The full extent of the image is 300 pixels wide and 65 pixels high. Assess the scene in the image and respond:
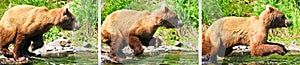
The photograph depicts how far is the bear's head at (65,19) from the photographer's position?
253 cm

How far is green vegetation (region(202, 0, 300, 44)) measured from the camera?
Answer: 2.45m

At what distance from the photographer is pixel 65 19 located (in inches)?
99.7

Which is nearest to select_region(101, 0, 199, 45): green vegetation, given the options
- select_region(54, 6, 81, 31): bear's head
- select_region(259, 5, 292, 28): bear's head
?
select_region(54, 6, 81, 31): bear's head

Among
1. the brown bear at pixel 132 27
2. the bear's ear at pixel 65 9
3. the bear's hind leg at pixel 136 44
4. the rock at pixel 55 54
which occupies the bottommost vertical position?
the rock at pixel 55 54

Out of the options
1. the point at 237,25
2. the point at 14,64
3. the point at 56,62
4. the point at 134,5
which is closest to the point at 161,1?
the point at 134,5

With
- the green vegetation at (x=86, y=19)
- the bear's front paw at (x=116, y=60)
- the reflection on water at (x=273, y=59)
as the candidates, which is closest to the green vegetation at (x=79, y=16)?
the green vegetation at (x=86, y=19)

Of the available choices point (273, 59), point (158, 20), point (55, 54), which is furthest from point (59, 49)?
point (273, 59)

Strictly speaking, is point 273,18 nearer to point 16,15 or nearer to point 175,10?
point 175,10

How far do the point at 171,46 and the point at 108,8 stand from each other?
319mm

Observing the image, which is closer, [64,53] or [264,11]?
[264,11]

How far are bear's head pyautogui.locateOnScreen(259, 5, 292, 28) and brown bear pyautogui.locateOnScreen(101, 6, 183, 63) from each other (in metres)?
0.35

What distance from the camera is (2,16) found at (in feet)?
8.27

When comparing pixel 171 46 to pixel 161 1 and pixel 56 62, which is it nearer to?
pixel 161 1

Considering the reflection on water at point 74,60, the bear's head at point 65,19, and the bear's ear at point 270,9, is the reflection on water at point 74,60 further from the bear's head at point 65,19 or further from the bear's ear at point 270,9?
the bear's ear at point 270,9
